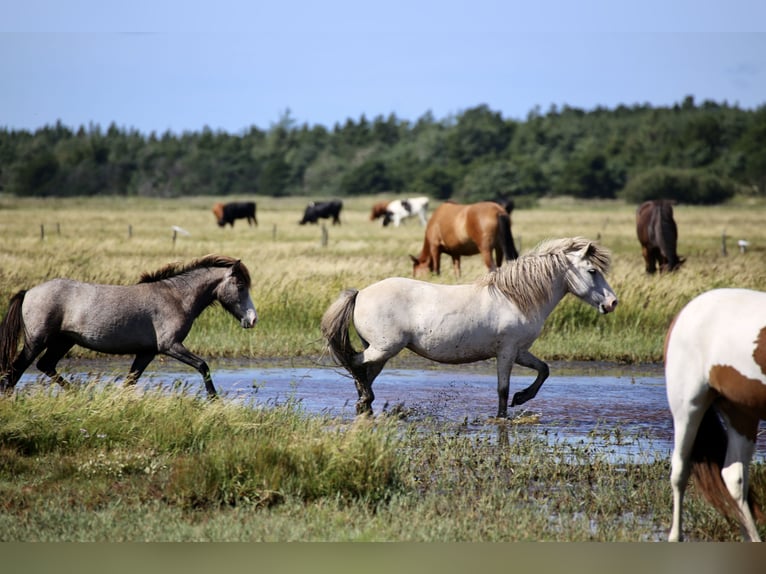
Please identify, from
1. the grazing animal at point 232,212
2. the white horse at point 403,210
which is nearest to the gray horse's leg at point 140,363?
the grazing animal at point 232,212

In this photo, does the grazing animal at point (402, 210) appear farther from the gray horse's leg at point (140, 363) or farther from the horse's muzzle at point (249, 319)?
the gray horse's leg at point (140, 363)

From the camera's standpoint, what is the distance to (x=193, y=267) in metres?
9.30

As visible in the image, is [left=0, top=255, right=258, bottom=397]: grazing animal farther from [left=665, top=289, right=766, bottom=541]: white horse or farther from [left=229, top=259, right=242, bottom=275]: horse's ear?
[left=665, top=289, right=766, bottom=541]: white horse

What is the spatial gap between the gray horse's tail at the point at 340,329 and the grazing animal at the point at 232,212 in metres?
33.9

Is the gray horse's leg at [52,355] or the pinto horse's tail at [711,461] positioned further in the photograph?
the gray horse's leg at [52,355]

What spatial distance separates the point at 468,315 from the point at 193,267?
8.34 ft

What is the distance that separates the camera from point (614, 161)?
66.4 meters

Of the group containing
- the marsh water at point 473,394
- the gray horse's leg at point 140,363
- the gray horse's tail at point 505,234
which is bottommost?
the marsh water at point 473,394

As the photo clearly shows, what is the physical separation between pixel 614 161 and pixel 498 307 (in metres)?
59.9

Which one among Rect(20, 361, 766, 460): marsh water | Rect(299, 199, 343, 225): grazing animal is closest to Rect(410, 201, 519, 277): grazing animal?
Rect(20, 361, 766, 460): marsh water

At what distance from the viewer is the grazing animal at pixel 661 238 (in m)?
18.5

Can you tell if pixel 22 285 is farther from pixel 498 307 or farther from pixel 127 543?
pixel 127 543

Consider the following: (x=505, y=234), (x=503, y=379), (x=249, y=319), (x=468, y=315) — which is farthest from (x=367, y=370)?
(x=505, y=234)

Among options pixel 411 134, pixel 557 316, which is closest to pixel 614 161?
pixel 411 134
